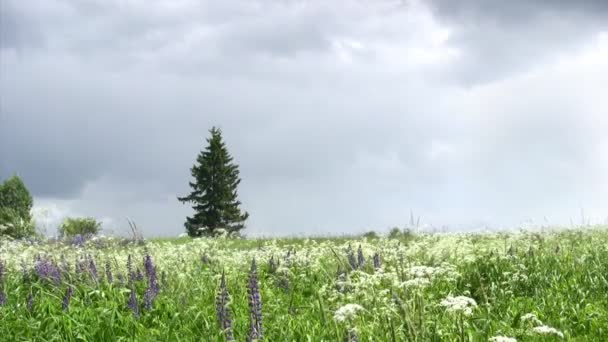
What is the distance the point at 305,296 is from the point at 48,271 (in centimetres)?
442

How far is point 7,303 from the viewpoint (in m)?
10.1

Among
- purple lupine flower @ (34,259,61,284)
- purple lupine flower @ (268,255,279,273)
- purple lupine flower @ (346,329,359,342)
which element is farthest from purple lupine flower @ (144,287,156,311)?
purple lupine flower @ (346,329,359,342)

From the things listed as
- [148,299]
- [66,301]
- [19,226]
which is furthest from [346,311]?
[19,226]

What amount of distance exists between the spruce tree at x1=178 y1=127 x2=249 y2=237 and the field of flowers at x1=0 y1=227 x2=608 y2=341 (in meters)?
32.7

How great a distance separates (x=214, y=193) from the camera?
47906 mm

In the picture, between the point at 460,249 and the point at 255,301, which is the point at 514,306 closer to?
the point at 460,249

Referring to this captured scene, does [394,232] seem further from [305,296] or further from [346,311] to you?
Result: [346,311]

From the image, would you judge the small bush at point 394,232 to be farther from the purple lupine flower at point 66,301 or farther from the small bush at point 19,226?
the purple lupine flower at point 66,301

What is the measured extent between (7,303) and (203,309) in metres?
3.18

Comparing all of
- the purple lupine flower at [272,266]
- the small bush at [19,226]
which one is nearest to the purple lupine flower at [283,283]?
the purple lupine flower at [272,266]

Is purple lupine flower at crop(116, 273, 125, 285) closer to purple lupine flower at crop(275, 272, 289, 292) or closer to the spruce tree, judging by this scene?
purple lupine flower at crop(275, 272, 289, 292)

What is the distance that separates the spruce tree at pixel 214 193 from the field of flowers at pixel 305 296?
107 feet

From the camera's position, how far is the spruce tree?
47594 millimetres

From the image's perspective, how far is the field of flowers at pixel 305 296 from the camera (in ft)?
23.1
